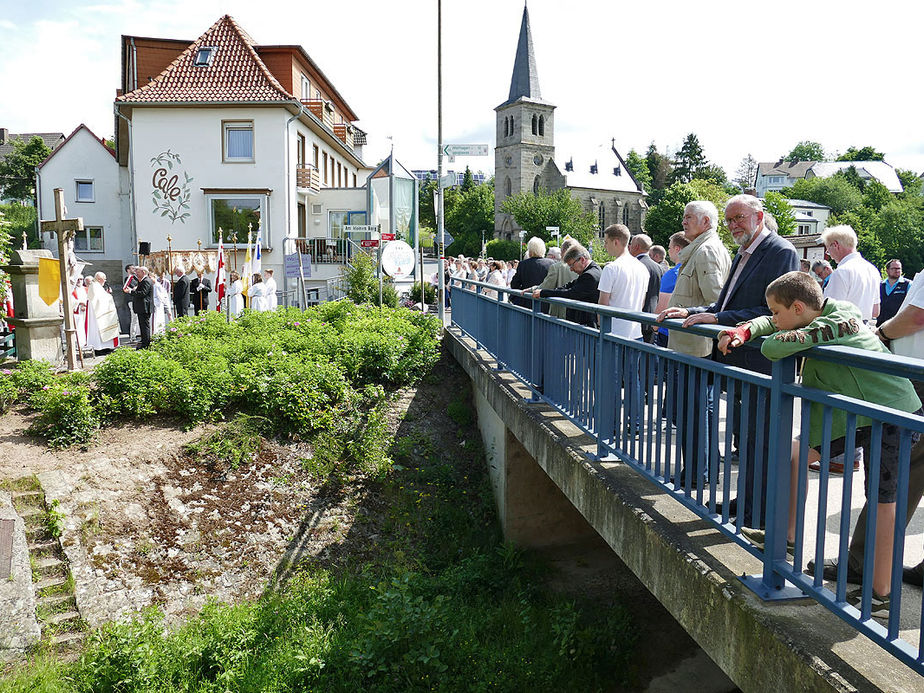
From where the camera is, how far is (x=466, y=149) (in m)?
15.7

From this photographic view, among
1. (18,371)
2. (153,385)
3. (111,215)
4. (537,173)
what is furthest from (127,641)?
(537,173)

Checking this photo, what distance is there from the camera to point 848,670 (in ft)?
8.11

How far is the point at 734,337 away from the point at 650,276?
3.76 m

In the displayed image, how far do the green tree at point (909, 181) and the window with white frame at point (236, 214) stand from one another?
10380cm

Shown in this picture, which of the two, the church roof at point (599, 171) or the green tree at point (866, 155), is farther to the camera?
the green tree at point (866, 155)

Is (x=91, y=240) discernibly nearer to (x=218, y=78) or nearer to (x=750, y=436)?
(x=218, y=78)

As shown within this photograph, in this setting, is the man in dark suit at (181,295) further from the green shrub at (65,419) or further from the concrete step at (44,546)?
the concrete step at (44,546)

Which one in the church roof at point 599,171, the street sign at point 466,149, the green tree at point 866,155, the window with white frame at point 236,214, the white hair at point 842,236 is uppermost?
the green tree at point 866,155

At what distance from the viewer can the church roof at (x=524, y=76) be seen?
78938 millimetres

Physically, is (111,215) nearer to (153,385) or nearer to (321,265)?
(321,265)

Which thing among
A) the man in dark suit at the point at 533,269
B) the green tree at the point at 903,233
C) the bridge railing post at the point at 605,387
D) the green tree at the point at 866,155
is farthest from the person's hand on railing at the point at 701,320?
the green tree at the point at 866,155

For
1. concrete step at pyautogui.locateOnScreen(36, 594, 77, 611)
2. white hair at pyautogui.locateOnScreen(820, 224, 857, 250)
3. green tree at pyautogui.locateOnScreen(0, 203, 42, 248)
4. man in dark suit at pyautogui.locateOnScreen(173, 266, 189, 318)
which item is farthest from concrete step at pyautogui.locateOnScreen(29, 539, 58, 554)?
green tree at pyautogui.locateOnScreen(0, 203, 42, 248)

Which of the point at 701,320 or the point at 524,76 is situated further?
the point at 524,76

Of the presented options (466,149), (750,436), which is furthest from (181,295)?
(750,436)
